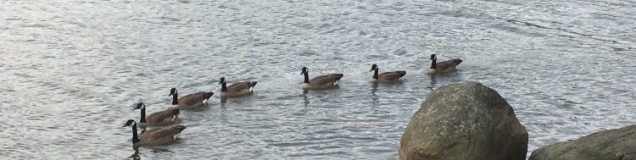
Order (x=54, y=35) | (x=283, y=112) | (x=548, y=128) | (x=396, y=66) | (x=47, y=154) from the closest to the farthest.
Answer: (x=47, y=154) → (x=548, y=128) → (x=283, y=112) → (x=396, y=66) → (x=54, y=35)

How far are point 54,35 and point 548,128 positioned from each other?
668 inches

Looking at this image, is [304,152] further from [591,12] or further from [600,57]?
[591,12]

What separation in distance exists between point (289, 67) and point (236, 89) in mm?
3868

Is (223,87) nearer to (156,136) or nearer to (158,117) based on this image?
(158,117)

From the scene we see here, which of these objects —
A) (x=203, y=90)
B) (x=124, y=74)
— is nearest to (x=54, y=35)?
(x=124, y=74)

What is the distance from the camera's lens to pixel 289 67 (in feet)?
92.2

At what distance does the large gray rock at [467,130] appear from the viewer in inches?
610

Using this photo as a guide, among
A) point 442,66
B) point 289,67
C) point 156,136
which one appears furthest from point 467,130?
point 289,67

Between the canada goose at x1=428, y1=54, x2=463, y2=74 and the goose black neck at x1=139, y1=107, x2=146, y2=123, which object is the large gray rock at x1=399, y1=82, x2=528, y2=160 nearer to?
the goose black neck at x1=139, y1=107, x2=146, y2=123

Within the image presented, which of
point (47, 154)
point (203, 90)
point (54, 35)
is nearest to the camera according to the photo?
point (47, 154)

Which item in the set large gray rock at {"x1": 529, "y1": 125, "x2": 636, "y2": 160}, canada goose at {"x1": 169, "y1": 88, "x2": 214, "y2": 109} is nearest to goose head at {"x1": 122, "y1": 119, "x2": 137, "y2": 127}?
canada goose at {"x1": 169, "y1": 88, "x2": 214, "y2": 109}

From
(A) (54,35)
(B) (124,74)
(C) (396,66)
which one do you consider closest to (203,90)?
(B) (124,74)

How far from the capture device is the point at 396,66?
93.7 ft

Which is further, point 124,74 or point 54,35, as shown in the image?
point 54,35
